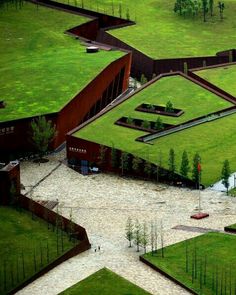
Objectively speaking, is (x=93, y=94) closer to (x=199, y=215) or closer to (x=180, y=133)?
(x=180, y=133)

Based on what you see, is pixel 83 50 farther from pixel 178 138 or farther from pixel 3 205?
pixel 3 205

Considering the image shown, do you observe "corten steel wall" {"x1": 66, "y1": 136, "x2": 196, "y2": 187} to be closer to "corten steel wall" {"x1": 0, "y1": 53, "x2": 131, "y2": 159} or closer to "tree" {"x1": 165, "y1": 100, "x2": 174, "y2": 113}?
"corten steel wall" {"x1": 0, "y1": 53, "x2": 131, "y2": 159}

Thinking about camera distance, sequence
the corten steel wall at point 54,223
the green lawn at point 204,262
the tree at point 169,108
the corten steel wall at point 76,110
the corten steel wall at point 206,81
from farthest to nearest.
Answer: the corten steel wall at point 206,81, the tree at point 169,108, the corten steel wall at point 76,110, the corten steel wall at point 54,223, the green lawn at point 204,262

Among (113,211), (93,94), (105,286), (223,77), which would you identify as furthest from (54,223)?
(223,77)

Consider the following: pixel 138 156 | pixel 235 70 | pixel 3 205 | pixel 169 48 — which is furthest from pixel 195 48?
pixel 3 205

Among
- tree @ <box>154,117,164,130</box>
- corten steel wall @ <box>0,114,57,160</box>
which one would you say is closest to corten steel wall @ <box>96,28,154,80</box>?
tree @ <box>154,117,164,130</box>

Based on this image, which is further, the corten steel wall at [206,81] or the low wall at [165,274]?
the corten steel wall at [206,81]

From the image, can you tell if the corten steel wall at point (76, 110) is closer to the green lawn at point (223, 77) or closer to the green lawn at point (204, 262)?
the green lawn at point (223, 77)

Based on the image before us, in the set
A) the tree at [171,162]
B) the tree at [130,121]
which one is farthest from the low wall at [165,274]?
the tree at [130,121]
